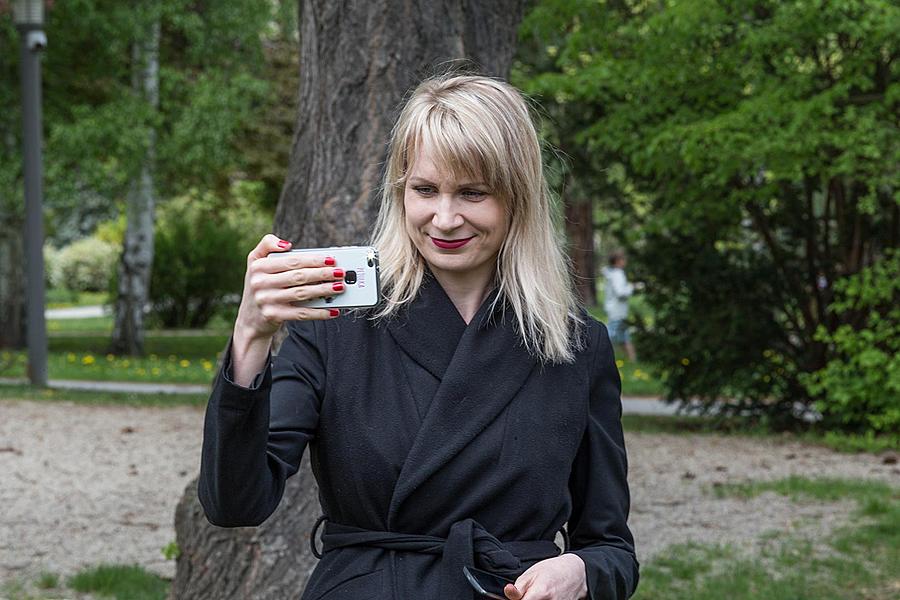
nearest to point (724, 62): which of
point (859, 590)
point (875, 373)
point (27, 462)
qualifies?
point (875, 373)

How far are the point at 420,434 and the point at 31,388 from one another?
43.4 feet

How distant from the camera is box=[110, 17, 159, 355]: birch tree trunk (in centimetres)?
1892

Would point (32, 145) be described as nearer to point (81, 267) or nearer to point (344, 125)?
point (344, 125)

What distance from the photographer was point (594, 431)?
2.41 meters

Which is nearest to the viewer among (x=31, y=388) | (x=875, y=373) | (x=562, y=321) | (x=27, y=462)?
(x=562, y=321)

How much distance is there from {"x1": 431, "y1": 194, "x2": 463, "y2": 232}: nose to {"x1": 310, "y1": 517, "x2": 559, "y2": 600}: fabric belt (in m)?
0.53

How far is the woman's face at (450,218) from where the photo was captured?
7.47 feet

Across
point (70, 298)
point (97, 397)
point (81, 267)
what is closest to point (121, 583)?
point (97, 397)

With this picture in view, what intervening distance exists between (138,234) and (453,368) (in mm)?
18454

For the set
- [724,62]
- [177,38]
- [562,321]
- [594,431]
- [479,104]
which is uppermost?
[177,38]

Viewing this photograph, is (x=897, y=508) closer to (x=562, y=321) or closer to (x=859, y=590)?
(x=859, y=590)

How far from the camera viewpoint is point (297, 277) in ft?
6.49

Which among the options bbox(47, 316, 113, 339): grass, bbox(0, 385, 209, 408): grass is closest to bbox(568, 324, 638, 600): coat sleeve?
bbox(0, 385, 209, 408): grass

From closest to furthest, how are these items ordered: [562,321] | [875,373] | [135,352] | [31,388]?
[562,321] → [875,373] → [31,388] → [135,352]
